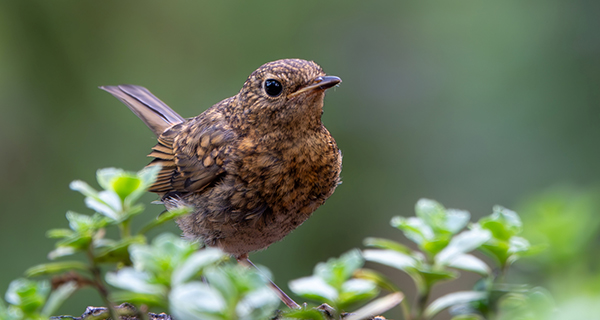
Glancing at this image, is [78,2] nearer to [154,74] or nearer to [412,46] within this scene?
[154,74]

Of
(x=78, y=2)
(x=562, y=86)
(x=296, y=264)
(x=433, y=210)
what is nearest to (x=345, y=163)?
(x=296, y=264)

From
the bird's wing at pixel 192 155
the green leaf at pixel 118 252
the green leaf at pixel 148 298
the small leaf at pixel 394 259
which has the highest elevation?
the bird's wing at pixel 192 155

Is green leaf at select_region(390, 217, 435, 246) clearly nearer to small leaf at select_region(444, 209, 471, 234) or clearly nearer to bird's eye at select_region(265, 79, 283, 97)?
small leaf at select_region(444, 209, 471, 234)

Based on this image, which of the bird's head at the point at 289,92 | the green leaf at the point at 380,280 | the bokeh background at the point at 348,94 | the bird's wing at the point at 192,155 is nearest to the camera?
the green leaf at the point at 380,280

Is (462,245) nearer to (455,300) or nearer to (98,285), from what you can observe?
(455,300)

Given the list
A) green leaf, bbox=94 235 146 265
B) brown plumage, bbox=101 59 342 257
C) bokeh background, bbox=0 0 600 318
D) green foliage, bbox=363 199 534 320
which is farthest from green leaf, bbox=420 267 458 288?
bokeh background, bbox=0 0 600 318

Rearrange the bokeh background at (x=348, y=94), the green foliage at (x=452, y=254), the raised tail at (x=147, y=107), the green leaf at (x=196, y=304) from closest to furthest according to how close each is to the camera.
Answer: the green leaf at (x=196, y=304)
the green foliage at (x=452, y=254)
the raised tail at (x=147, y=107)
the bokeh background at (x=348, y=94)

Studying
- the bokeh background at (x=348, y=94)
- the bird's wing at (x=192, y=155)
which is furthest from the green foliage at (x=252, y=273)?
the bokeh background at (x=348, y=94)

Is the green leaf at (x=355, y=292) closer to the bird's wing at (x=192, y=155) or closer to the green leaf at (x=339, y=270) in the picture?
the green leaf at (x=339, y=270)
